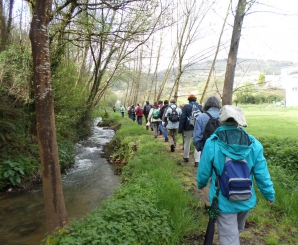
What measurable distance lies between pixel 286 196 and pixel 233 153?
2.97 meters

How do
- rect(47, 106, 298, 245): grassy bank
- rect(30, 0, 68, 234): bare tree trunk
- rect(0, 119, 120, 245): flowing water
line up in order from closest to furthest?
rect(47, 106, 298, 245): grassy bank, rect(30, 0, 68, 234): bare tree trunk, rect(0, 119, 120, 245): flowing water

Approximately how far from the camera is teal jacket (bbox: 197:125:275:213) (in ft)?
7.40

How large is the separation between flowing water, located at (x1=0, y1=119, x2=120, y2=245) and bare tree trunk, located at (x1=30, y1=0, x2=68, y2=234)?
1.71m

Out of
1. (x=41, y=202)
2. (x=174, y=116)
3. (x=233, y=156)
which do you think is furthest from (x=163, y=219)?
(x=174, y=116)

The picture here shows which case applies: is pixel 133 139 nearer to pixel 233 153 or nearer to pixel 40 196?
pixel 40 196

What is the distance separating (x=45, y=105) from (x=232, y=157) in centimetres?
262

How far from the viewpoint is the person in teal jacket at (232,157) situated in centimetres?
229

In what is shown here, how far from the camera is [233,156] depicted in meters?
2.23

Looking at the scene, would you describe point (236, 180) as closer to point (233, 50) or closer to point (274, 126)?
point (233, 50)

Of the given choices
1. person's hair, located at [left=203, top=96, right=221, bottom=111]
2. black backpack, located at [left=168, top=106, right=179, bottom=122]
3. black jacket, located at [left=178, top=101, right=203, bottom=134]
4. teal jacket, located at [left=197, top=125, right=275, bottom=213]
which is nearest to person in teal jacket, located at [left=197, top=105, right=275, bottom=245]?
teal jacket, located at [left=197, top=125, right=275, bottom=213]

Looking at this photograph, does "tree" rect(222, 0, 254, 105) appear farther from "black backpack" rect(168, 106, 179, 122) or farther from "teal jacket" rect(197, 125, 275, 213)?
"teal jacket" rect(197, 125, 275, 213)

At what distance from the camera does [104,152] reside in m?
13.0

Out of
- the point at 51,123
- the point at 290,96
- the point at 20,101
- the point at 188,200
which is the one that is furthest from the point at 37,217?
the point at 290,96

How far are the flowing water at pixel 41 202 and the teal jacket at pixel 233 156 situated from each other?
152 inches
